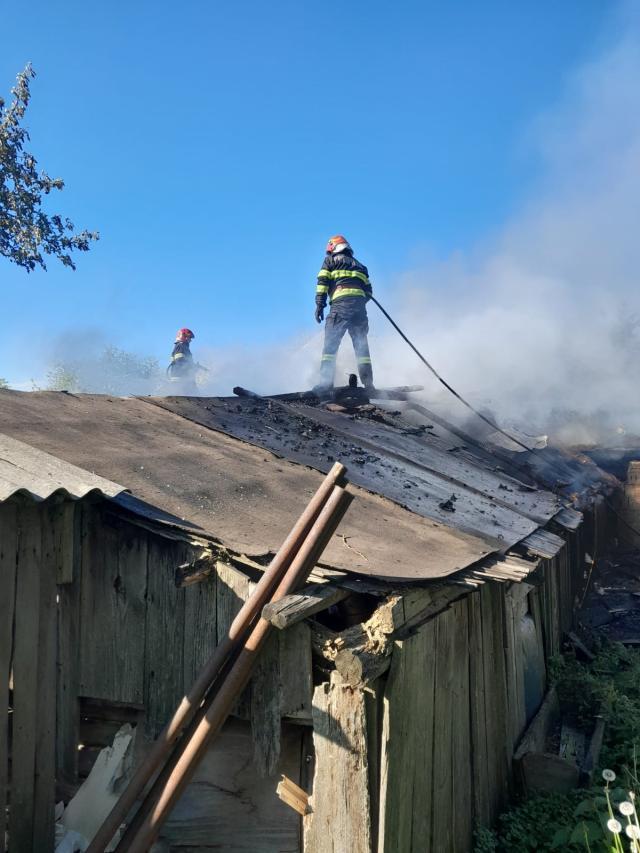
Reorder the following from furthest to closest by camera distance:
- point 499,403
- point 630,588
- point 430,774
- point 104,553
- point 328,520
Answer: point 499,403 < point 630,588 < point 104,553 < point 430,774 < point 328,520

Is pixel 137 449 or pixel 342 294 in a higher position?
pixel 342 294

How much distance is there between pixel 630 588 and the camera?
1041 cm

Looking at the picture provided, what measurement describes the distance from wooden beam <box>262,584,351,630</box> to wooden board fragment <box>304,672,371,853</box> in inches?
13.0

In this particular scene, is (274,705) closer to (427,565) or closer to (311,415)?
(427,565)

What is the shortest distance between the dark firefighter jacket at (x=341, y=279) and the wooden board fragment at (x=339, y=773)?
8.50 metres

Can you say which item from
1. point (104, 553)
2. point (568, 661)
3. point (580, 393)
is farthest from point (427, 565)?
point (580, 393)

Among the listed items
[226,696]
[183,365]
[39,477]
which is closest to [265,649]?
[226,696]

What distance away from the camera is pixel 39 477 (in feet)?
10.7

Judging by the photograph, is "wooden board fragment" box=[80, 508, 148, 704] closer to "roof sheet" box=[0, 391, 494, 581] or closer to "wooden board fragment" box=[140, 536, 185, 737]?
"wooden board fragment" box=[140, 536, 185, 737]

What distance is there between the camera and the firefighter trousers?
10383mm

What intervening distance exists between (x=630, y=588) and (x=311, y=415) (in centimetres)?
641

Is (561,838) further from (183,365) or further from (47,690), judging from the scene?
(183,365)

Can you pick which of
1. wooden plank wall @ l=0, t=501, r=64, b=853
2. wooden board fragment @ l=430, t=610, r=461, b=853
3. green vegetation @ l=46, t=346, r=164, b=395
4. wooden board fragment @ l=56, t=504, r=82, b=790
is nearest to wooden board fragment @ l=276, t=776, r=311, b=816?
wooden board fragment @ l=430, t=610, r=461, b=853

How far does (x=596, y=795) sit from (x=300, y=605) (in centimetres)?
354
